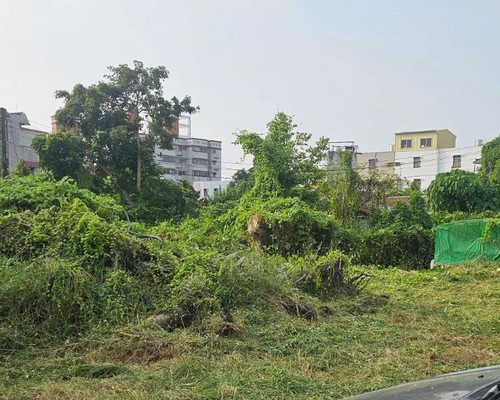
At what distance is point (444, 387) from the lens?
2.25 meters

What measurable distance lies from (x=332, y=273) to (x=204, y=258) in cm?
221

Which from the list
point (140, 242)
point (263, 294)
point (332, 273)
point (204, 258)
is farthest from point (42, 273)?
point (332, 273)

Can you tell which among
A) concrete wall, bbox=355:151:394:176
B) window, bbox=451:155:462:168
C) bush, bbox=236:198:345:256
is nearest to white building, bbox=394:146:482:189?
window, bbox=451:155:462:168

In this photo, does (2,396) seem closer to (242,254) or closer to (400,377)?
(400,377)

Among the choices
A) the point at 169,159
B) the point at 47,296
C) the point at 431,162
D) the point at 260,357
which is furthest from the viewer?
the point at 169,159

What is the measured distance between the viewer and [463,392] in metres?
2.07

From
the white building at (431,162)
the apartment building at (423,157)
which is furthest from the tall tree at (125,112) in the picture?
the white building at (431,162)

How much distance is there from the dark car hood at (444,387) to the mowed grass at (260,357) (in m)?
1.31

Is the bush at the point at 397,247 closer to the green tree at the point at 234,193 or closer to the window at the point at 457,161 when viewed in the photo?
the green tree at the point at 234,193

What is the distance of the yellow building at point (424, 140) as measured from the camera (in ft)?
161

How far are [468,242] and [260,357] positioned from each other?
10.9 m

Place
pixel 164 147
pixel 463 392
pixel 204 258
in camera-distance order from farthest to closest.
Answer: pixel 164 147, pixel 204 258, pixel 463 392

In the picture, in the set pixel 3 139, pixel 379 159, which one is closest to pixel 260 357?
pixel 3 139

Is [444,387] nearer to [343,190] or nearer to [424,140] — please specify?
[343,190]
